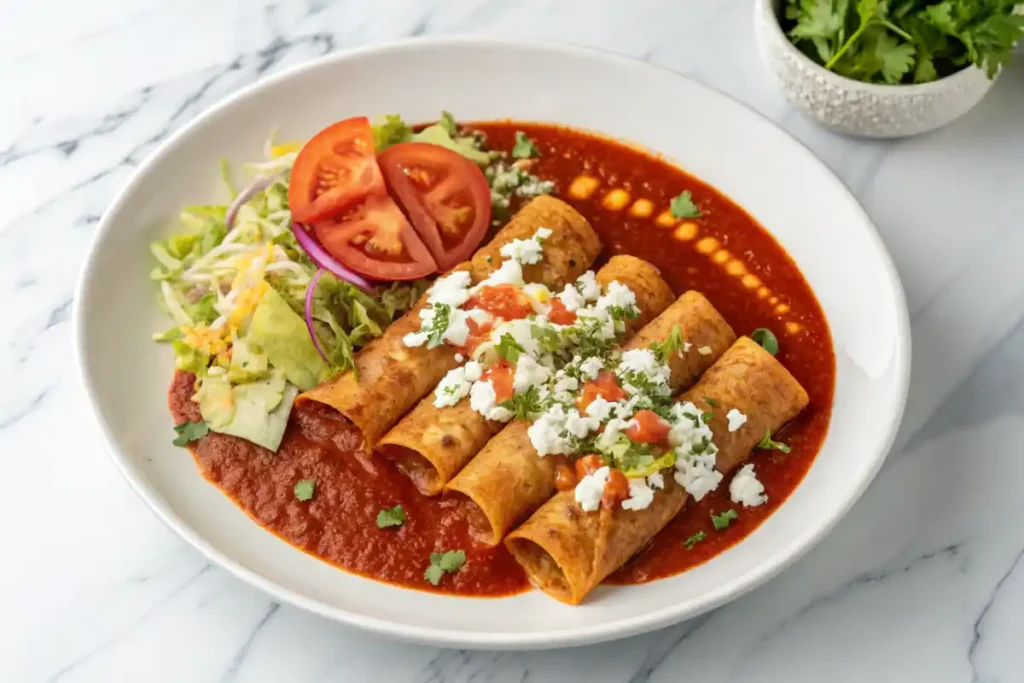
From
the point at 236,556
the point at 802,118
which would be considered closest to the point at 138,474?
the point at 236,556

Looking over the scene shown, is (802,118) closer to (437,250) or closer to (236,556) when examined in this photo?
(437,250)

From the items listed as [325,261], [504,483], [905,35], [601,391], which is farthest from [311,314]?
[905,35]

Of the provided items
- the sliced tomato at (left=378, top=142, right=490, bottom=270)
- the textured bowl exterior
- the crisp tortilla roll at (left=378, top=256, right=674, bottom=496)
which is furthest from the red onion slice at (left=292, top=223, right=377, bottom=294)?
the textured bowl exterior

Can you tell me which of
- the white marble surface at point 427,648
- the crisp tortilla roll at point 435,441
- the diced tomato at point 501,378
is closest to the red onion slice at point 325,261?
the crisp tortilla roll at point 435,441

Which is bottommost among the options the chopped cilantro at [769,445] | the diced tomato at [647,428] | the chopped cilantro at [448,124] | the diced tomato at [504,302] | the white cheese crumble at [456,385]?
the chopped cilantro at [769,445]

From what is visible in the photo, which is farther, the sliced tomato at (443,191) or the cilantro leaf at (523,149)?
the cilantro leaf at (523,149)

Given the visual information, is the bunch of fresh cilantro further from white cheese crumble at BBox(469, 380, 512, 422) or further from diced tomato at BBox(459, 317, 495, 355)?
white cheese crumble at BBox(469, 380, 512, 422)

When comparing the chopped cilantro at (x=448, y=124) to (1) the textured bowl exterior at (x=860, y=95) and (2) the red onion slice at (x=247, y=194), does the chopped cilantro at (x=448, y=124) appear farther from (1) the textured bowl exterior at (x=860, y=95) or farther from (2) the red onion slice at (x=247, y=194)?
(1) the textured bowl exterior at (x=860, y=95)
